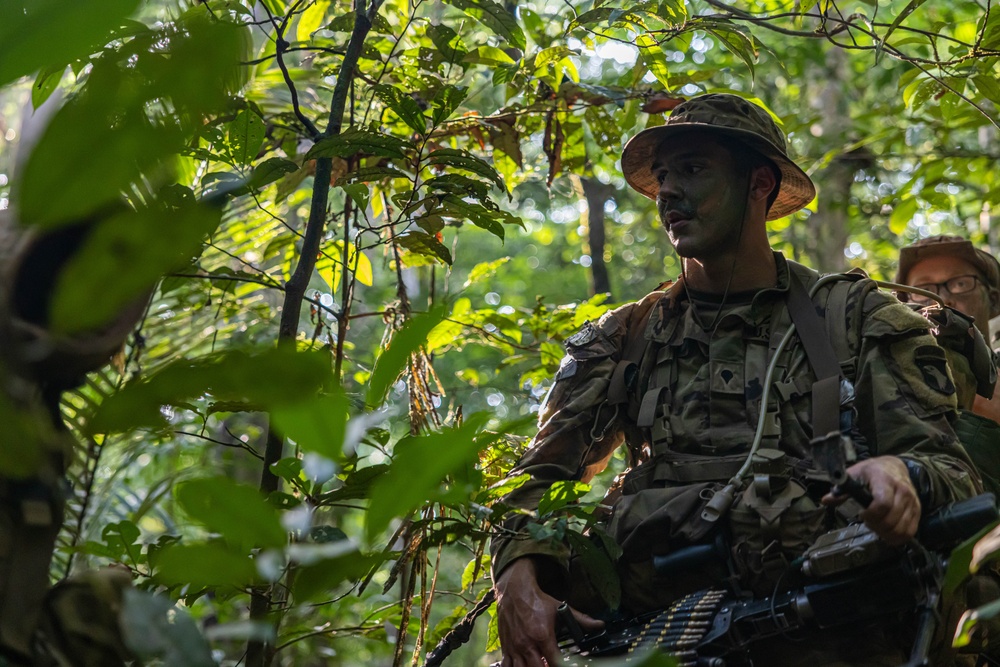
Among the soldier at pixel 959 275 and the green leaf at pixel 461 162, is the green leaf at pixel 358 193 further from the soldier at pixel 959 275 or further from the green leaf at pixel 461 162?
the soldier at pixel 959 275

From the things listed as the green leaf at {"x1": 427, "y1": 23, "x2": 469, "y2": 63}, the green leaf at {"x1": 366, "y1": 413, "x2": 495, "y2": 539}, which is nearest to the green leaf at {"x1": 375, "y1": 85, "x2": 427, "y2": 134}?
the green leaf at {"x1": 427, "y1": 23, "x2": 469, "y2": 63}

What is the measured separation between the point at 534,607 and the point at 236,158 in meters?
1.48

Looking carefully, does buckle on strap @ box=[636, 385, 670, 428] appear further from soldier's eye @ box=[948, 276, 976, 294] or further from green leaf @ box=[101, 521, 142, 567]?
soldier's eye @ box=[948, 276, 976, 294]

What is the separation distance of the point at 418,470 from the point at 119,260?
0.26 m

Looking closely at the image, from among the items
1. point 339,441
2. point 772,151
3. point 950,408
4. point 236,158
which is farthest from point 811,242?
point 339,441

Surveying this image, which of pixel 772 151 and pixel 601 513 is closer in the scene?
pixel 601 513

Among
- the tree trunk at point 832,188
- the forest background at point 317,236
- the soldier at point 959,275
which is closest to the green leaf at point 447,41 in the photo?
the forest background at point 317,236

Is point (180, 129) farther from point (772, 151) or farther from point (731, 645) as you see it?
point (772, 151)

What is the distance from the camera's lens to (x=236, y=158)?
8.52ft

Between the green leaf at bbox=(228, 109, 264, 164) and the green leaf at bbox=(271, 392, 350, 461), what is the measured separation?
6.44 feet

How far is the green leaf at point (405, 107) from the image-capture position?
2.64 m

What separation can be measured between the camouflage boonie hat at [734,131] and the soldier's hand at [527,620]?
5.26ft

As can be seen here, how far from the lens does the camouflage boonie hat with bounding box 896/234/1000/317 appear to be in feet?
14.8

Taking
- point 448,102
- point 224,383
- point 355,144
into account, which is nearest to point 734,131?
point 448,102
